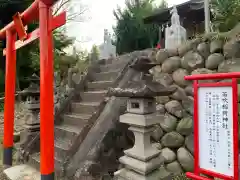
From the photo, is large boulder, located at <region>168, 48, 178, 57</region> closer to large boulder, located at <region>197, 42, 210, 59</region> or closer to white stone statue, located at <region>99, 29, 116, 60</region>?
large boulder, located at <region>197, 42, 210, 59</region>

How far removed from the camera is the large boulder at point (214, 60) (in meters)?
3.95

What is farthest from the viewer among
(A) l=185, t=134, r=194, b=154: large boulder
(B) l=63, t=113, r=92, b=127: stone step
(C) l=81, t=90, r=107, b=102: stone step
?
(C) l=81, t=90, r=107, b=102: stone step

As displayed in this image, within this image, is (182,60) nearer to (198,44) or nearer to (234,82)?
(198,44)

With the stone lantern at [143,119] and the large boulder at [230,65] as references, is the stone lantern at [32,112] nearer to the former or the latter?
the stone lantern at [143,119]

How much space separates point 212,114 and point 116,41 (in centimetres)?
1087

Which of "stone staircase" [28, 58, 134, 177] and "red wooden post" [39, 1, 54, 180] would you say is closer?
"red wooden post" [39, 1, 54, 180]

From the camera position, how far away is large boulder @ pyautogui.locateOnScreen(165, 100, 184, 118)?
4.13 metres

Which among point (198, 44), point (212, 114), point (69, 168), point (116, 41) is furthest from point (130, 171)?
point (116, 41)

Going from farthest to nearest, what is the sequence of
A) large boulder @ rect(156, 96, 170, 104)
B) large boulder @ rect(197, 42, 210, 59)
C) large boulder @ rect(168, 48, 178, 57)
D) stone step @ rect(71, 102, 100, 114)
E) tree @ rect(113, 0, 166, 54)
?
1. tree @ rect(113, 0, 166, 54)
2. stone step @ rect(71, 102, 100, 114)
3. large boulder @ rect(168, 48, 178, 57)
4. large boulder @ rect(156, 96, 170, 104)
5. large boulder @ rect(197, 42, 210, 59)

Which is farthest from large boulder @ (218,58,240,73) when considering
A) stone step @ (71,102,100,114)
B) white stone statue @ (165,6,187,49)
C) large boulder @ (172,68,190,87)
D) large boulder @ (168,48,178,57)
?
stone step @ (71,102,100,114)

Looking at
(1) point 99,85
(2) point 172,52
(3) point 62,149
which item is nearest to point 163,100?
(2) point 172,52

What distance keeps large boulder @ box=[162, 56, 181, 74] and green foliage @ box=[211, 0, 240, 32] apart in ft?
3.71

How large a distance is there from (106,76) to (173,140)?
302 cm

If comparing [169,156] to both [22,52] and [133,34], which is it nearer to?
[133,34]
